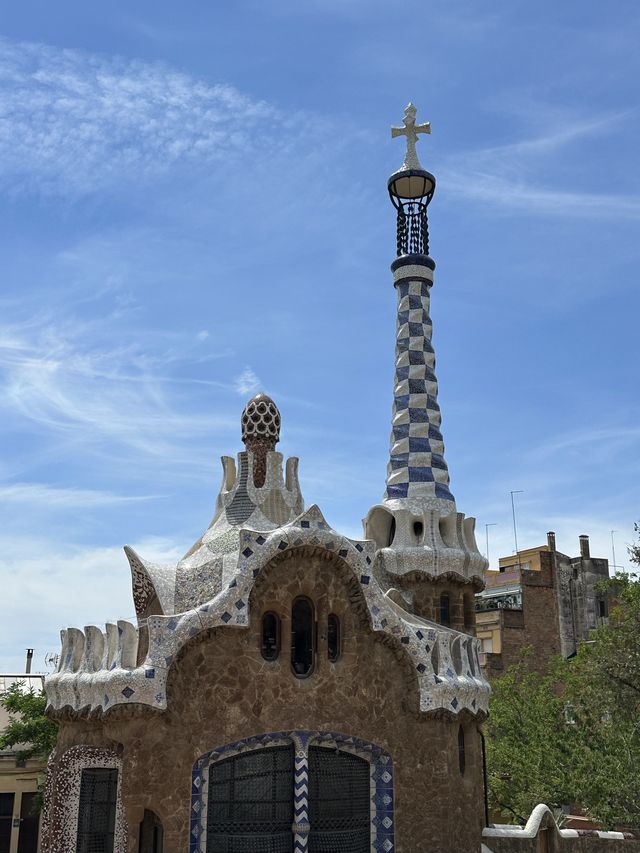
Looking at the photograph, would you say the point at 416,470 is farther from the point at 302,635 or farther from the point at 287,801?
the point at 287,801

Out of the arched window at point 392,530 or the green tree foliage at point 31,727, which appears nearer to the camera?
the arched window at point 392,530

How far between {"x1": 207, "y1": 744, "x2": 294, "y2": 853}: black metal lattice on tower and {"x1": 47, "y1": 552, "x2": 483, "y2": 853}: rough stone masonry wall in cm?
43

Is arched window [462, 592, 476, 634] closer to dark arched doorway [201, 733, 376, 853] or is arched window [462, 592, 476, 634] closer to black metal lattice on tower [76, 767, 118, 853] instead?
dark arched doorway [201, 733, 376, 853]

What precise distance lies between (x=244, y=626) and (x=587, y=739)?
9.86 m

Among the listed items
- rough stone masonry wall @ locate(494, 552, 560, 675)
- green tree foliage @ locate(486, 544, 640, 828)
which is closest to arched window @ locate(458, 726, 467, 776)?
green tree foliage @ locate(486, 544, 640, 828)

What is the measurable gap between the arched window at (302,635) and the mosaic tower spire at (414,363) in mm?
4479

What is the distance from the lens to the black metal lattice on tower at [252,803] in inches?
499

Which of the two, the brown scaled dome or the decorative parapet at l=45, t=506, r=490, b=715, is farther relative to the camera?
the brown scaled dome

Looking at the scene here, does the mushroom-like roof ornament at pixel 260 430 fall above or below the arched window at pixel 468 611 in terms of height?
above

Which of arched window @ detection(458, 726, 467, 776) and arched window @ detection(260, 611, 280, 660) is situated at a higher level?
arched window @ detection(260, 611, 280, 660)

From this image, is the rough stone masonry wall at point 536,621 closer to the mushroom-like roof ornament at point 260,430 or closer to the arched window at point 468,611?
the arched window at point 468,611

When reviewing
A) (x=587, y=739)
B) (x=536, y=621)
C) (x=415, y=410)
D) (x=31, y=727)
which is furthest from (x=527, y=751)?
(x=536, y=621)

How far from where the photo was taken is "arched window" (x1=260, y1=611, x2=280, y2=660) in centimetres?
1325

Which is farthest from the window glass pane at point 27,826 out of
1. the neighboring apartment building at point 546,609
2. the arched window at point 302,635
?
the neighboring apartment building at point 546,609
